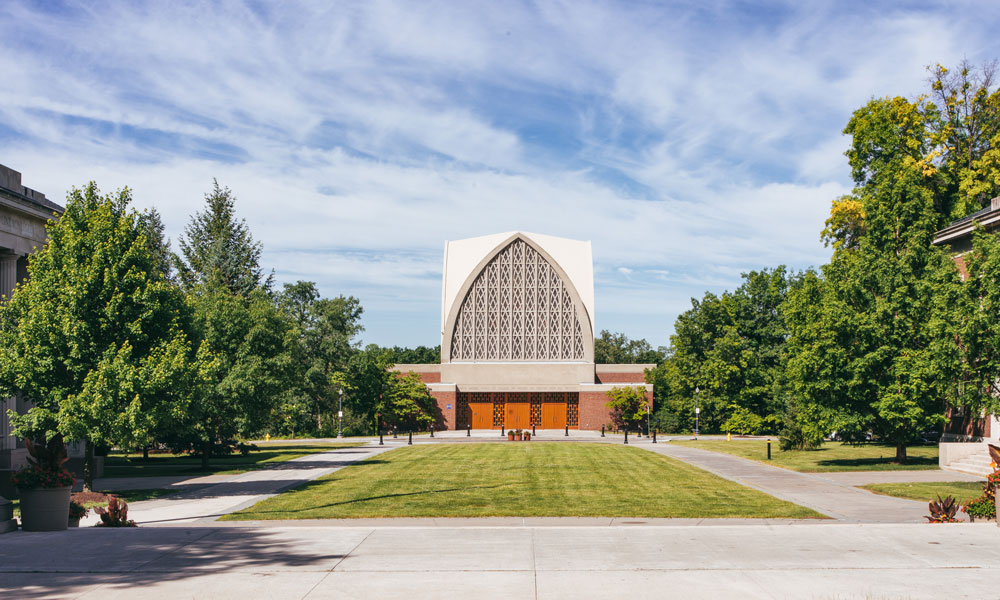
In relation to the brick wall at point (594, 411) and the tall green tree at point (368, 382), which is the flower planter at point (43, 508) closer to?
the tall green tree at point (368, 382)

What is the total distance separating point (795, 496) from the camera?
20.3 m

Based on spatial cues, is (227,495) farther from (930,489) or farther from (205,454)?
(930,489)

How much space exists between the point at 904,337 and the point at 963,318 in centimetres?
590

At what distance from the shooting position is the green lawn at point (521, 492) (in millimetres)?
17141

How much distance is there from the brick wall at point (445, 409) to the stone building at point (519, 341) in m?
0.09

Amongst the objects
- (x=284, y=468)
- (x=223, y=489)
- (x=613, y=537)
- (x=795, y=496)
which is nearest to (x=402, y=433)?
(x=284, y=468)

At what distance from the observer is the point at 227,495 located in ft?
70.1

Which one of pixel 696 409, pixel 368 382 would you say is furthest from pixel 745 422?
pixel 368 382

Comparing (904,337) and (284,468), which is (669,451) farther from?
(284,468)

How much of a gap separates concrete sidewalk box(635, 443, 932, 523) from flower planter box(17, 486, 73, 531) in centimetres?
1535

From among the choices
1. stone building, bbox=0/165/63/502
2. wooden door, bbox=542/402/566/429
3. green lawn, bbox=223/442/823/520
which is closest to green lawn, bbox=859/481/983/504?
green lawn, bbox=223/442/823/520

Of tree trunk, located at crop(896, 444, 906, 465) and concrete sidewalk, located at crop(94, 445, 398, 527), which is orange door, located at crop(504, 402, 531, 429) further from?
tree trunk, located at crop(896, 444, 906, 465)

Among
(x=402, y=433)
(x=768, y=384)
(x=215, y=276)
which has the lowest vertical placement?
(x=402, y=433)

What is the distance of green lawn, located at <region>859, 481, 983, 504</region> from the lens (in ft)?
66.4
